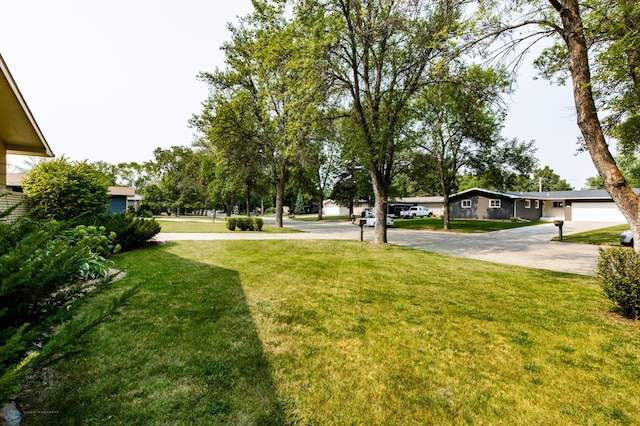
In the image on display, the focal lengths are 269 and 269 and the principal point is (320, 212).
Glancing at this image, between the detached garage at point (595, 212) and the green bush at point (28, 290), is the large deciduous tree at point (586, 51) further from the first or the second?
the detached garage at point (595, 212)

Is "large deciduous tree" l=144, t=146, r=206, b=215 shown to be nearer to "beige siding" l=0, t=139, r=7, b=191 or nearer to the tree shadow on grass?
"beige siding" l=0, t=139, r=7, b=191

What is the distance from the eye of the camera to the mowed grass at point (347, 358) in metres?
2.24

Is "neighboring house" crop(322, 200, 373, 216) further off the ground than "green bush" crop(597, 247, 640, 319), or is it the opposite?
"neighboring house" crop(322, 200, 373, 216)

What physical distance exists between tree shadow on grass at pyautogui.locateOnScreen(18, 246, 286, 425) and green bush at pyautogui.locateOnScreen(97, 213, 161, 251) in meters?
4.76

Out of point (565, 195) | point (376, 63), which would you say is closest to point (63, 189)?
point (376, 63)

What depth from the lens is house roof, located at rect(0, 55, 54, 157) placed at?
4.23m

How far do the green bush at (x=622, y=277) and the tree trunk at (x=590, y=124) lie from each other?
1.94 ft

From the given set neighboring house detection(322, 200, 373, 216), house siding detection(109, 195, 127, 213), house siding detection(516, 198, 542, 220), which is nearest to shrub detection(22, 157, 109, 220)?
house siding detection(109, 195, 127, 213)

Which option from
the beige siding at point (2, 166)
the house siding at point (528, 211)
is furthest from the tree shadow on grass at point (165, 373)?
the house siding at point (528, 211)

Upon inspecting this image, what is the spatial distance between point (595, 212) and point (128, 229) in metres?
43.9

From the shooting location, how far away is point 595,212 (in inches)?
1216

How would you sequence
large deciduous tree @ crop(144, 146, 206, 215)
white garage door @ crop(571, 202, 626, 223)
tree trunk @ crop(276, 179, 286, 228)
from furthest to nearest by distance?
1. large deciduous tree @ crop(144, 146, 206, 215)
2. white garage door @ crop(571, 202, 626, 223)
3. tree trunk @ crop(276, 179, 286, 228)

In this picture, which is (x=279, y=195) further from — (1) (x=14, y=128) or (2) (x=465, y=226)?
(2) (x=465, y=226)

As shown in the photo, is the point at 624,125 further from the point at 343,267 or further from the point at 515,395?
the point at 515,395
